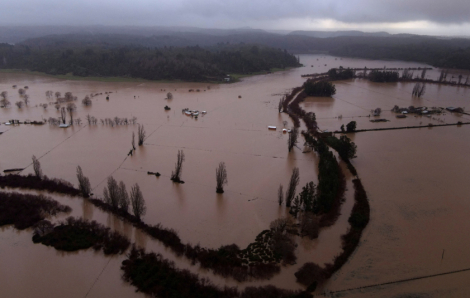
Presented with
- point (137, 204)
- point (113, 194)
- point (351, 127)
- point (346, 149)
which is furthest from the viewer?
point (351, 127)

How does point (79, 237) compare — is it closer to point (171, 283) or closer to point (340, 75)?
point (171, 283)

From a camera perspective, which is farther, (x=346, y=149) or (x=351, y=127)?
(x=351, y=127)

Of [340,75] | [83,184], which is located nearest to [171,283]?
[83,184]

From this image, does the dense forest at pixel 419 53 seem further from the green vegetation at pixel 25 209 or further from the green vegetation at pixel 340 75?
the green vegetation at pixel 25 209

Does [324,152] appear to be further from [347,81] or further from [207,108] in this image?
[347,81]

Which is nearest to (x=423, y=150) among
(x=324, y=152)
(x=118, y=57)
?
(x=324, y=152)

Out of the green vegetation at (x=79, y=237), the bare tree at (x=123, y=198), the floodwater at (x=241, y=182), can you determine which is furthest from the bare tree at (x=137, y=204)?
the green vegetation at (x=79, y=237)
